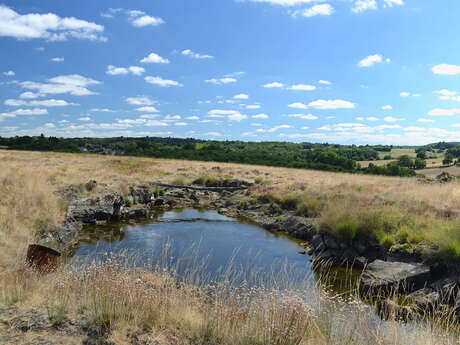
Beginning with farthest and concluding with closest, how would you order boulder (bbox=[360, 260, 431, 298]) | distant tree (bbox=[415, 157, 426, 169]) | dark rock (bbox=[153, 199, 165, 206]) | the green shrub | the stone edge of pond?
distant tree (bbox=[415, 157, 426, 169]), dark rock (bbox=[153, 199, 165, 206]), the green shrub, boulder (bbox=[360, 260, 431, 298]), the stone edge of pond

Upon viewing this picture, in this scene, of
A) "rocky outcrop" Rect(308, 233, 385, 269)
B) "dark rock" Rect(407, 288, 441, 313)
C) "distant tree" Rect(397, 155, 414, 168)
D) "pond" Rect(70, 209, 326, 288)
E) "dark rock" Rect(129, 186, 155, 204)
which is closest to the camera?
"dark rock" Rect(407, 288, 441, 313)

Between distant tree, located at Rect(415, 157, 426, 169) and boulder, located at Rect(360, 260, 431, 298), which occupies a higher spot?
distant tree, located at Rect(415, 157, 426, 169)

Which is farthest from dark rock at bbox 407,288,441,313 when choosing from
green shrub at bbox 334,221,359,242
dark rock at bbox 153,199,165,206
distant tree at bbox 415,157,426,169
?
distant tree at bbox 415,157,426,169

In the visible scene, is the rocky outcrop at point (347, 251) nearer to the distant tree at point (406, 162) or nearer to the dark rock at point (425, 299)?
the dark rock at point (425, 299)

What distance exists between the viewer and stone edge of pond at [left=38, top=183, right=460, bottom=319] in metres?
9.21

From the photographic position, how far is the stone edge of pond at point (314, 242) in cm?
921

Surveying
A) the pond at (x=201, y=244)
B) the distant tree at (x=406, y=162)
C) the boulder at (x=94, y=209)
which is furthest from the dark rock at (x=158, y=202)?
the distant tree at (x=406, y=162)

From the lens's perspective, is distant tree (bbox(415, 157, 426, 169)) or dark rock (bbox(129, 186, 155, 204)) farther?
distant tree (bbox(415, 157, 426, 169))

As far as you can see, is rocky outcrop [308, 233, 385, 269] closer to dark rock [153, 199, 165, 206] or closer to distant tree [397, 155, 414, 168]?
dark rock [153, 199, 165, 206]

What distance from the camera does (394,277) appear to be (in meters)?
9.90

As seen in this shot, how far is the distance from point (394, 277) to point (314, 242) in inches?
234

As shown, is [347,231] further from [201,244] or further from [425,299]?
[201,244]

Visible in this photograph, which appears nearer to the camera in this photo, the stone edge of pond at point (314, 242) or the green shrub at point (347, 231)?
the stone edge of pond at point (314, 242)

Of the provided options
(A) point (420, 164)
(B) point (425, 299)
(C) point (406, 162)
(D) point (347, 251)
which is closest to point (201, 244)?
(D) point (347, 251)
